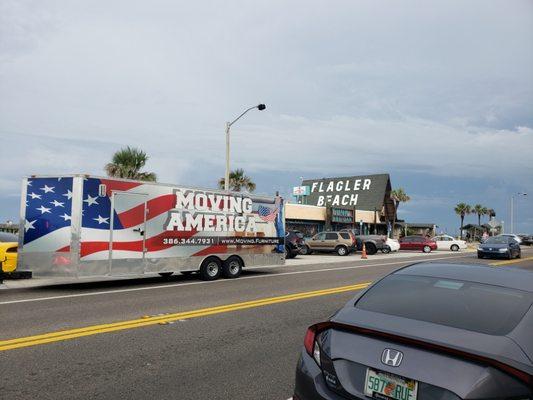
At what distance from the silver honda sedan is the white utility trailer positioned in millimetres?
9598

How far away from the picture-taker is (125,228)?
1266 cm

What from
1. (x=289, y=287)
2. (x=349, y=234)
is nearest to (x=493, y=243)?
(x=349, y=234)

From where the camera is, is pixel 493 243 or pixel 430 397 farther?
pixel 493 243

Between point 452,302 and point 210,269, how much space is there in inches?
456

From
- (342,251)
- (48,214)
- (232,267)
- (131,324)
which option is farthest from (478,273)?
(342,251)

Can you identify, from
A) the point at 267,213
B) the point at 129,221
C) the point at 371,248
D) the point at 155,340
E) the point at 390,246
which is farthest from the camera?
the point at 390,246

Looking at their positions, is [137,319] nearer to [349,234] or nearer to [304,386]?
[304,386]

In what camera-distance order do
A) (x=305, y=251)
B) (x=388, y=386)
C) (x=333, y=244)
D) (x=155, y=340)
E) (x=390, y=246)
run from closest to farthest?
(x=388, y=386) → (x=155, y=340) → (x=305, y=251) → (x=333, y=244) → (x=390, y=246)

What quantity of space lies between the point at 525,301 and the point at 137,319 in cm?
649

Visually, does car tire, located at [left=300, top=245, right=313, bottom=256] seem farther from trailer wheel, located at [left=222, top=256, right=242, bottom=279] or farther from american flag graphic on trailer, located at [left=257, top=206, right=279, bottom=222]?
trailer wheel, located at [left=222, top=256, right=242, bottom=279]

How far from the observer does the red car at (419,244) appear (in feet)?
128

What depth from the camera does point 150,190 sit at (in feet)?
43.7

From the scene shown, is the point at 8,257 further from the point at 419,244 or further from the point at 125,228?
the point at 419,244

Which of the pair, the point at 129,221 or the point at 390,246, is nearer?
the point at 129,221
